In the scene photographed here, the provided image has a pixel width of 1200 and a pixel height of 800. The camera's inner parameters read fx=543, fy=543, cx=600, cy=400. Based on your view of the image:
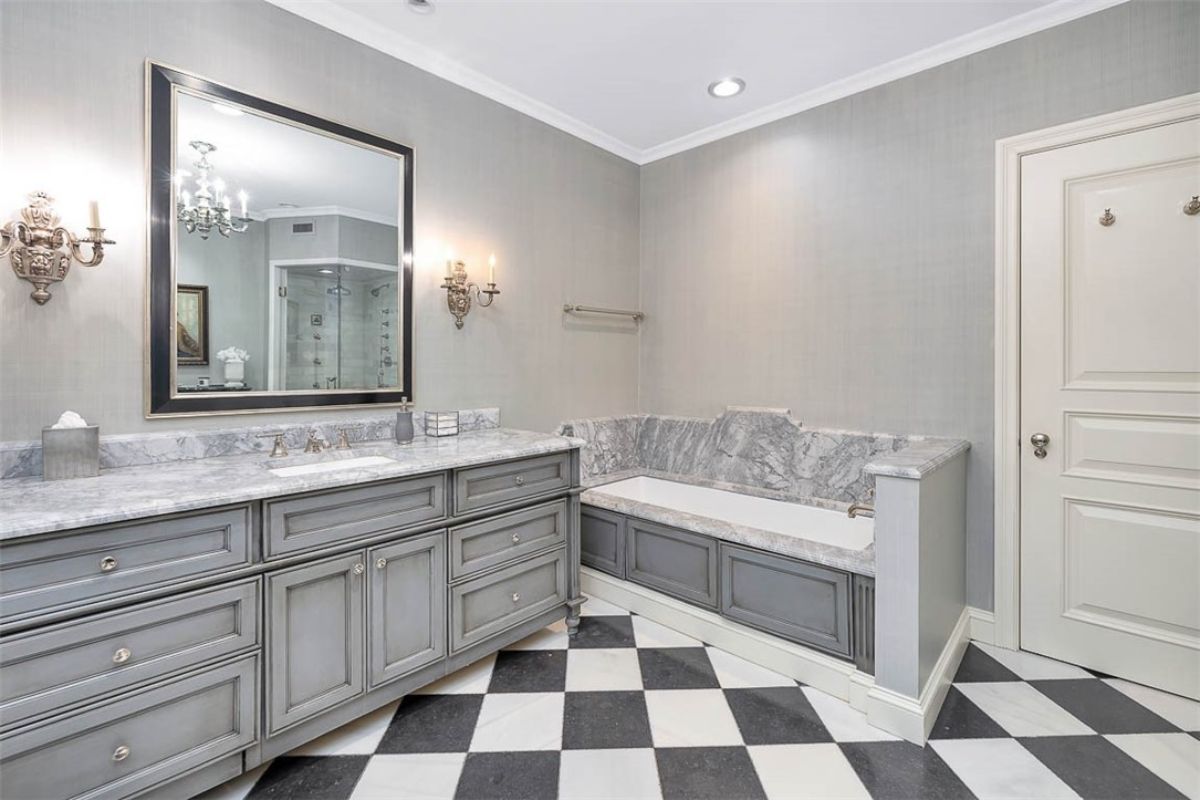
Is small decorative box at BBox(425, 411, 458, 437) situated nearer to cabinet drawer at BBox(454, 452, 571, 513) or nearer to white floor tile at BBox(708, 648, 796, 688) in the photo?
cabinet drawer at BBox(454, 452, 571, 513)

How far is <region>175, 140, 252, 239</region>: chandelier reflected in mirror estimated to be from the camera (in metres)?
1.87

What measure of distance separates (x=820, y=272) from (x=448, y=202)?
1.97 m

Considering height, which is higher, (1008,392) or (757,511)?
(1008,392)

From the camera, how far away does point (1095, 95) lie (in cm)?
216

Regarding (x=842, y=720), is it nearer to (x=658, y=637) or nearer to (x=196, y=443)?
(x=658, y=637)

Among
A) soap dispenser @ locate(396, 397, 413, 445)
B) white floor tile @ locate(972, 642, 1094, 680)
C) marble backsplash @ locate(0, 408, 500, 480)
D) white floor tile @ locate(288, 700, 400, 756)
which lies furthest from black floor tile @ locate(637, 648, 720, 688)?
marble backsplash @ locate(0, 408, 500, 480)

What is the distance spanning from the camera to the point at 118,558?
1.27 m

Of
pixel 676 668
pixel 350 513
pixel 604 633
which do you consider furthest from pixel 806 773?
pixel 350 513

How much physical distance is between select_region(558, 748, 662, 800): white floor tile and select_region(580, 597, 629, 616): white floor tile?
959 millimetres

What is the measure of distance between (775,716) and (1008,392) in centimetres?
169

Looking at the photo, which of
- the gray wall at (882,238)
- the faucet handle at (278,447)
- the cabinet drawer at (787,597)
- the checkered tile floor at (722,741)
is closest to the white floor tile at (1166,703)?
the checkered tile floor at (722,741)

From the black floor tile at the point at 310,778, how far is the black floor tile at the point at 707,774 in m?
0.91

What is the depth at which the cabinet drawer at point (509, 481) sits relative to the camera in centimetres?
200

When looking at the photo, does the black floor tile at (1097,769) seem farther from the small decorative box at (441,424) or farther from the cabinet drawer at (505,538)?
the small decorative box at (441,424)
